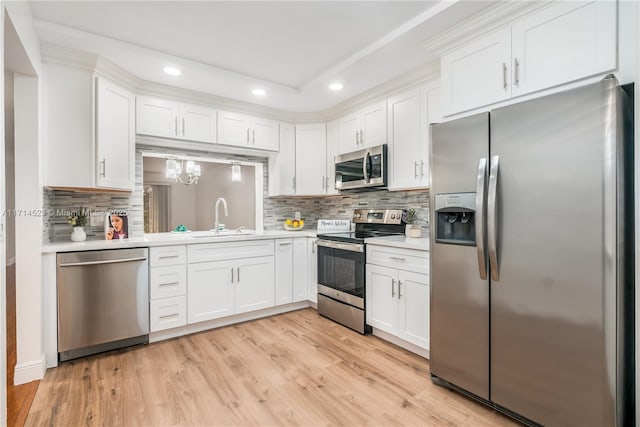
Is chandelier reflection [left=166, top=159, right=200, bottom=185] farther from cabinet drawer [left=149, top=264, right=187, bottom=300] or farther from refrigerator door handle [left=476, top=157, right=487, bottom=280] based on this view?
refrigerator door handle [left=476, top=157, right=487, bottom=280]

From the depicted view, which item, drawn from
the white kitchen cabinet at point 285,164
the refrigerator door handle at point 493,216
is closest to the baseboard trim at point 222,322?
the white kitchen cabinet at point 285,164

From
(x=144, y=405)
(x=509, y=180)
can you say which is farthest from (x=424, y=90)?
(x=144, y=405)

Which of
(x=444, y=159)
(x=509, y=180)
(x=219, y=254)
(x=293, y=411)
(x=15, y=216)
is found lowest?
(x=293, y=411)

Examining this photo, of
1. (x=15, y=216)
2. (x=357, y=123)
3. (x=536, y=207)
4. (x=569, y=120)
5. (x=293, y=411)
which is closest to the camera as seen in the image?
(x=569, y=120)

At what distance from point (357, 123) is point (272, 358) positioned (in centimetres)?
254

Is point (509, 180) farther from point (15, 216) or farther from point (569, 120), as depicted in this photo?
point (15, 216)

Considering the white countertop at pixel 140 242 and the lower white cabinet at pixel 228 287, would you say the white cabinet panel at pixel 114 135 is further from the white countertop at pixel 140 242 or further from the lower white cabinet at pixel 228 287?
the lower white cabinet at pixel 228 287

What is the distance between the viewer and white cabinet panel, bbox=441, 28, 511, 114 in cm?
Answer: 196

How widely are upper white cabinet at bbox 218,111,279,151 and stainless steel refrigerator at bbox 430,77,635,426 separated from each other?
2316 mm

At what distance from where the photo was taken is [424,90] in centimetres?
286

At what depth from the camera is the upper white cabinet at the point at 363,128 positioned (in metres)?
3.29

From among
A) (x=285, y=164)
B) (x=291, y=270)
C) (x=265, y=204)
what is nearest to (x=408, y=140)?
(x=285, y=164)

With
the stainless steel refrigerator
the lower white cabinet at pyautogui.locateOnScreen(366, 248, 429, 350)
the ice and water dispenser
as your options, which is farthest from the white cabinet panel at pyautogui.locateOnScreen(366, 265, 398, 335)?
the ice and water dispenser

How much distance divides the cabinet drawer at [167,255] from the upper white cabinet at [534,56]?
8.31 feet
